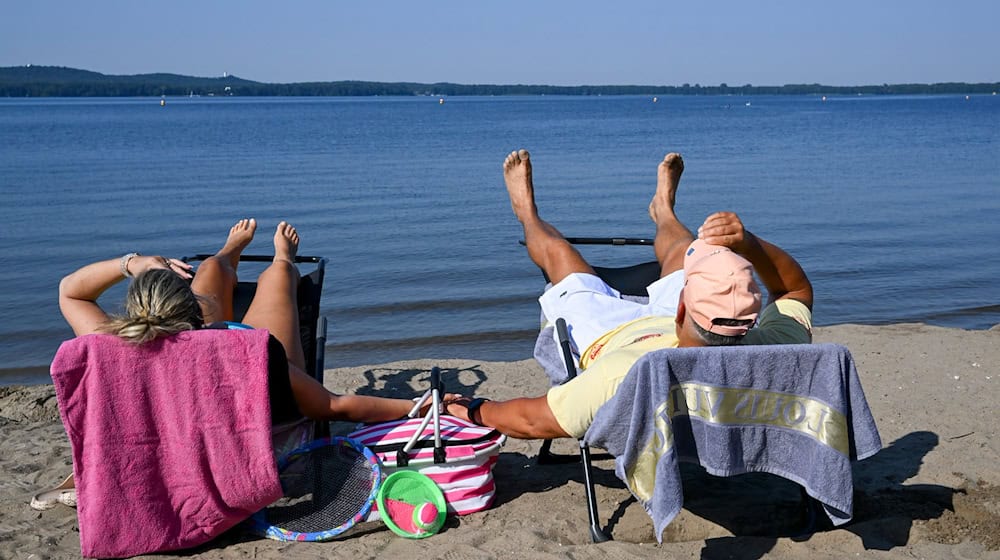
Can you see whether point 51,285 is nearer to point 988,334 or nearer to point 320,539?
point 320,539

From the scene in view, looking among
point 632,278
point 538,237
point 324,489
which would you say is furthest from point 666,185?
point 324,489

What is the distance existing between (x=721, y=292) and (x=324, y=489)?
171 cm

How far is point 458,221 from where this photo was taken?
14.0 metres

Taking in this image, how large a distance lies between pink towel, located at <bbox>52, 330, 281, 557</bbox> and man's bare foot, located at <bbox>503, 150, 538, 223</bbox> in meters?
2.41

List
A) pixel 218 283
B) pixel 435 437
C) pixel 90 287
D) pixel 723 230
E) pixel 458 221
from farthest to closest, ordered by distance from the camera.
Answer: pixel 458 221
pixel 218 283
pixel 90 287
pixel 435 437
pixel 723 230

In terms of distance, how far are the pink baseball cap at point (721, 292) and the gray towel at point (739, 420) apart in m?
0.10

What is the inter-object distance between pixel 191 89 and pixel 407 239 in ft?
534

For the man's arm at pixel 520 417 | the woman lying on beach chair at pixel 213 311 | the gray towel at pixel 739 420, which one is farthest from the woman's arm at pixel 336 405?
the gray towel at pixel 739 420

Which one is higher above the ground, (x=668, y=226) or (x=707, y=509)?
(x=668, y=226)

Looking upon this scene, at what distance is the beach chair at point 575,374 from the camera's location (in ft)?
12.0

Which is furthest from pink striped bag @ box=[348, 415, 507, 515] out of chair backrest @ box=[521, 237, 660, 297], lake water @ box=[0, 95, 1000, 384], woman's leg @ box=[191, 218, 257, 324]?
lake water @ box=[0, 95, 1000, 384]

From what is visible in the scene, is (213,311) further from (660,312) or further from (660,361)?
(660,361)

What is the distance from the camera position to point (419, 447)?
380 cm

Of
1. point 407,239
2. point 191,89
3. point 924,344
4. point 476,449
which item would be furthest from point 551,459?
point 191,89
